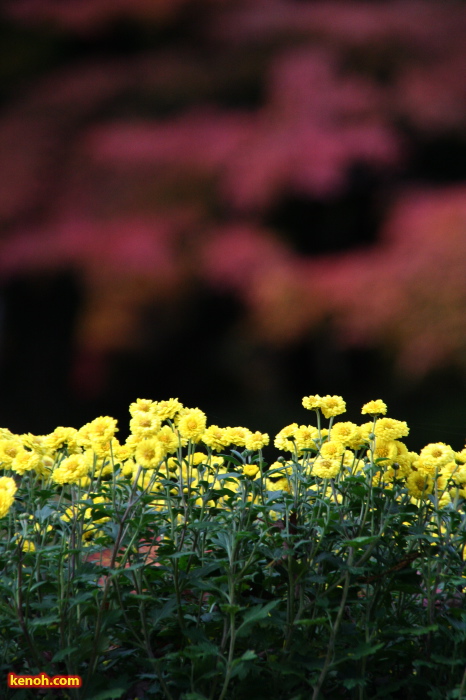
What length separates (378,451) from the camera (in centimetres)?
85

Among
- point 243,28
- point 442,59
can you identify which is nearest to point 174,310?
point 243,28

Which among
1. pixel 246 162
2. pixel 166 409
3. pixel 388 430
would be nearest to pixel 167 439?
pixel 166 409

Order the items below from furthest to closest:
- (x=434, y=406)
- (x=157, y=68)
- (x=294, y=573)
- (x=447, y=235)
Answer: (x=157, y=68), (x=434, y=406), (x=447, y=235), (x=294, y=573)

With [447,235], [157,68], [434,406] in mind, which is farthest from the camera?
[157,68]

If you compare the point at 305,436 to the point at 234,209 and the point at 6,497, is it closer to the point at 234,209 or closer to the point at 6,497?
the point at 6,497

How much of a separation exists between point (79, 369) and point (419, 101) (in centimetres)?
165

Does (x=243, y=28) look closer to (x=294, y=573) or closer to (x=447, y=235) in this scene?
(x=447, y=235)

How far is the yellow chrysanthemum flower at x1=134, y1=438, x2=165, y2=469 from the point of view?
2.38ft

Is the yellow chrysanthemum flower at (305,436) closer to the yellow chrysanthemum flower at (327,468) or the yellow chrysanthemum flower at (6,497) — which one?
the yellow chrysanthemum flower at (327,468)

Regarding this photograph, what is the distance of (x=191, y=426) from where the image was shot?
80cm

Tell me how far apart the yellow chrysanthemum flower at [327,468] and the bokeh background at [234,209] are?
4.52 ft

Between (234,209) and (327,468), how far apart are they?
5.88ft

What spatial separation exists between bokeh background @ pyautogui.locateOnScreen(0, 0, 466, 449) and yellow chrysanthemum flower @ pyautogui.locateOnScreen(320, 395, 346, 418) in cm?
130

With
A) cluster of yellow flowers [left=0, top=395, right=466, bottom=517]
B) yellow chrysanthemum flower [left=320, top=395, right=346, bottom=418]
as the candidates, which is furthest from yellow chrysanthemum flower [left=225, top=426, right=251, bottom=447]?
yellow chrysanthemum flower [left=320, top=395, right=346, bottom=418]
